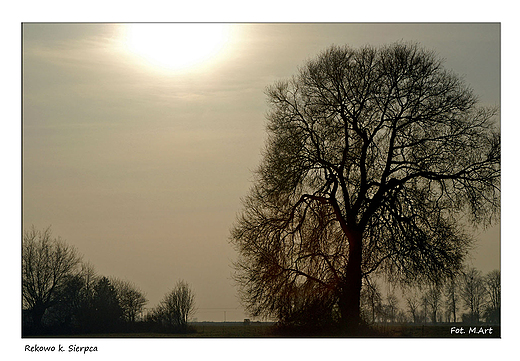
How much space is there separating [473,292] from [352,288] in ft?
13.7

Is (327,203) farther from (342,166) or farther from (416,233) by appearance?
(416,233)

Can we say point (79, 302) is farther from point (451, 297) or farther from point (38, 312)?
point (451, 297)

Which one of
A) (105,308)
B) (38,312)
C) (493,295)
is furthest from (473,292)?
(38,312)

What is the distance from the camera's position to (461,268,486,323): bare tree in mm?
22156

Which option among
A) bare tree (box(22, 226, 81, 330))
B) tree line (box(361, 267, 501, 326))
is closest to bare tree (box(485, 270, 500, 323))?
tree line (box(361, 267, 501, 326))

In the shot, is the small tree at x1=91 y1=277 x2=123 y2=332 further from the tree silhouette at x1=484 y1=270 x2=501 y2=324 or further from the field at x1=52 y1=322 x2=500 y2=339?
the tree silhouette at x1=484 y1=270 x2=501 y2=324

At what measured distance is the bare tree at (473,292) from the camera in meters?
22.2

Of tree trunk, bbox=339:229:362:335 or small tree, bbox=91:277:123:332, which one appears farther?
small tree, bbox=91:277:123:332

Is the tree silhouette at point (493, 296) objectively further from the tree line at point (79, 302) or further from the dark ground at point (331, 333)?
the tree line at point (79, 302)

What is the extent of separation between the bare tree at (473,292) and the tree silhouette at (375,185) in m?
0.67

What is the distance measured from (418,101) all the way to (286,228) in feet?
20.4

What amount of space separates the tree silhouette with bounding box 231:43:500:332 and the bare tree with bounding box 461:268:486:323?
26.5 inches

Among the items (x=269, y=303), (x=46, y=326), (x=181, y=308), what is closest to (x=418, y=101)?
(x=269, y=303)

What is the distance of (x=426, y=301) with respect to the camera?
22656 mm
